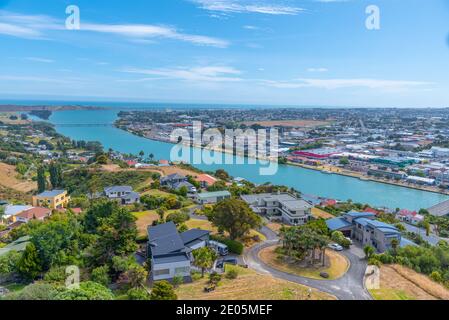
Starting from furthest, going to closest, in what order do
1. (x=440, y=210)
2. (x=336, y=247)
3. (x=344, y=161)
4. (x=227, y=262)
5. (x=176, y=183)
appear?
(x=344, y=161) < (x=440, y=210) < (x=176, y=183) < (x=336, y=247) < (x=227, y=262)

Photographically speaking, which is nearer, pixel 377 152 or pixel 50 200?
pixel 50 200

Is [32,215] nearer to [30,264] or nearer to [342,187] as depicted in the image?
[30,264]

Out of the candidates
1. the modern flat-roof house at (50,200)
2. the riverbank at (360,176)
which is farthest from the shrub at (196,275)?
the riverbank at (360,176)

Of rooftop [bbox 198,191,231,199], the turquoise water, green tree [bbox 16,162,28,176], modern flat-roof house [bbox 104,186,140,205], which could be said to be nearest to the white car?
rooftop [bbox 198,191,231,199]

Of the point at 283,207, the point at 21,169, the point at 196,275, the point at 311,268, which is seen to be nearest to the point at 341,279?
the point at 311,268

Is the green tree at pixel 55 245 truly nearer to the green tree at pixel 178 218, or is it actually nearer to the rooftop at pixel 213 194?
the green tree at pixel 178 218

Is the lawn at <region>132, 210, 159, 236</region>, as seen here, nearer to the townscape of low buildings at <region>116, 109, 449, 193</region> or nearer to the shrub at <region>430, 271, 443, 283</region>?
the shrub at <region>430, 271, 443, 283</region>
